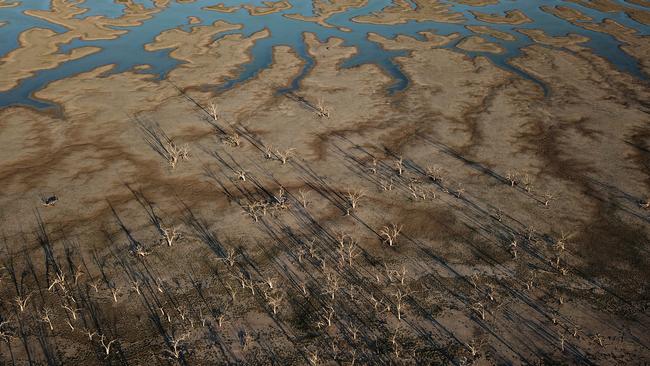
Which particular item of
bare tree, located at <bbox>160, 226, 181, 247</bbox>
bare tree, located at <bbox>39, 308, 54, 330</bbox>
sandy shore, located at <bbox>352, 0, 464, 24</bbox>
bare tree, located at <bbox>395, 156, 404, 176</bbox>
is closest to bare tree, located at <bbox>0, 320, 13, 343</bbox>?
bare tree, located at <bbox>39, 308, 54, 330</bbox>

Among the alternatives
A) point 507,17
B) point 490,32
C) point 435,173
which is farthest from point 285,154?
point 507,17

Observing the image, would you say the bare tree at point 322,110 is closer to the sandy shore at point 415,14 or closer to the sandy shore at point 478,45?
the sandy shore at point 478,45

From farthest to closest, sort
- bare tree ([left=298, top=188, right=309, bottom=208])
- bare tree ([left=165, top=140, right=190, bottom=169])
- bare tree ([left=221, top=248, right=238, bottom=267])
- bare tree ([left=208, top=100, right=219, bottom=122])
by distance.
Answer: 1. bare tree ([left=208, top=100, right=219, bottom=122])
2. bare tree ([left=165, top=140, right=190, bottom=169])
3. bare tree ([left=298, top=188, right=309, bottom=208])
4. bare tree ([left=221, top=248, right=238, bottom=267])

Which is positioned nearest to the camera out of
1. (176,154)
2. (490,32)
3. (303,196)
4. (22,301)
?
(22,301)

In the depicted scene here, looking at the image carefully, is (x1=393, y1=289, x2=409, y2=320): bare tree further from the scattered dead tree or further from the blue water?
the blue water

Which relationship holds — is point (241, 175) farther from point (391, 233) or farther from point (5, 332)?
point (5, 332)

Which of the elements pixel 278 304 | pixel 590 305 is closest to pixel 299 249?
pixel 278 304
